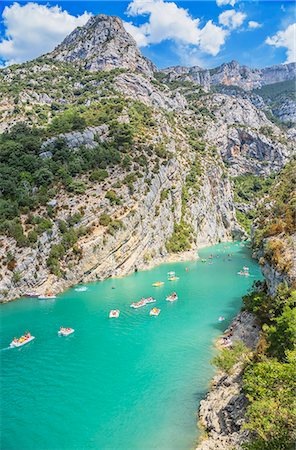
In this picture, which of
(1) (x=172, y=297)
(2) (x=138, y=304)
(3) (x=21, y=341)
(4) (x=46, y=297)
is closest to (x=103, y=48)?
(4) (x=46, y=297)

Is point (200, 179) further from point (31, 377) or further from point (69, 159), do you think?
point (31, 377)

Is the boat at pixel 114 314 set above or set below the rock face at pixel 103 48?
below

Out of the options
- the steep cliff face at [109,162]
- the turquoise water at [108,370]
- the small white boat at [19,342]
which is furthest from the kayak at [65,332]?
the steep cliff face at [109,162]

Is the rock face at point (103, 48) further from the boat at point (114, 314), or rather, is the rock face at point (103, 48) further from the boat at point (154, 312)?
the boat at point (114, 314)

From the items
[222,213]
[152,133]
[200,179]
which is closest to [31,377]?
[152,133]

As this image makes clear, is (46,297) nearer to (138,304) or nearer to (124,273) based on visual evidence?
(138,304)

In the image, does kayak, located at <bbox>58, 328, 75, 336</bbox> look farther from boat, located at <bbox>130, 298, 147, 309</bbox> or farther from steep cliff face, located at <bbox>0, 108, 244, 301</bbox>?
steep cliff face, located at <bbox>0, 108, 244, 301</bbox>
